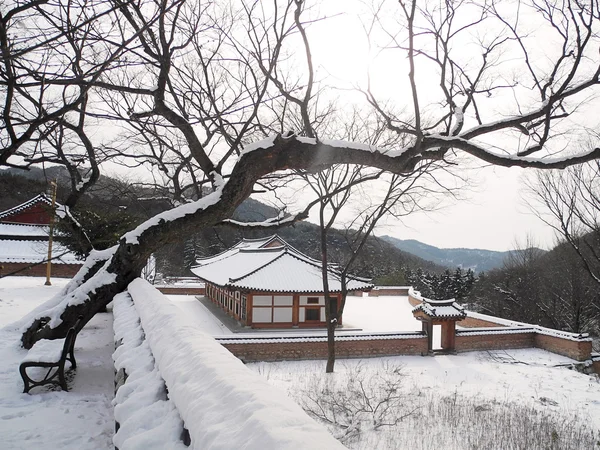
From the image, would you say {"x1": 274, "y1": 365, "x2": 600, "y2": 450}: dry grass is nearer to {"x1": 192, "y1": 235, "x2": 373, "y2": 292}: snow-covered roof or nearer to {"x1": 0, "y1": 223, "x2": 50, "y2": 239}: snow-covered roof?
{"x1": 192, "y1": 235, "x2": 373, "y2": 292}: snow-covered roof

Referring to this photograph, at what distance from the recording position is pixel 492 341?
16.9 metres

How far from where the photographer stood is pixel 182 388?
1.79 m

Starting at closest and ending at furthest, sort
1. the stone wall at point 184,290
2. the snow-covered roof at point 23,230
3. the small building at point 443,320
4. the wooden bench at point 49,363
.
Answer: the wooden bench at point 49,363
the small building at point 443,320
the snow-covered roof at point 23,230
the stone wall at point 184,290

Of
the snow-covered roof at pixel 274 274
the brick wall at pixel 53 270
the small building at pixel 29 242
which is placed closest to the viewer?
the snow-covered roof at pixel 274 274

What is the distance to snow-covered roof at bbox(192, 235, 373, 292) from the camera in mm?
17609

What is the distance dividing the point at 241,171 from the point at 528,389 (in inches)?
412

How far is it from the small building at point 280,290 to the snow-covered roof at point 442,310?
278cm

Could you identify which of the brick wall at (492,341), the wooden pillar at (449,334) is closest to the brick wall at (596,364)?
the brick wall at (492,341)

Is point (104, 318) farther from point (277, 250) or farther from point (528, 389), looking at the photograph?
point (277, 250)

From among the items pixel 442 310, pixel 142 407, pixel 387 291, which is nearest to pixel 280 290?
pixel 442 310

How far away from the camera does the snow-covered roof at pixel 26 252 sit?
2256cm

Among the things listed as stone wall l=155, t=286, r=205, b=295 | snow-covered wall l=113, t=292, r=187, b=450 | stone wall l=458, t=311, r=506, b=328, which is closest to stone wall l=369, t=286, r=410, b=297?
stone wall l=458, t=311, r=506, b=328

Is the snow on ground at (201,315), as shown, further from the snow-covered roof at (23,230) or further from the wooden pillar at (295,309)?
the snow-covered roof at (23,230)

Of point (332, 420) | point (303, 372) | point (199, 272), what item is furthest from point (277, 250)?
point (332, 420)
